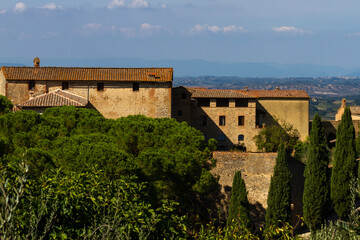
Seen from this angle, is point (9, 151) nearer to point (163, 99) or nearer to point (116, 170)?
point (116, 170)

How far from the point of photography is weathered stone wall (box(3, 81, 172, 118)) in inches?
1540

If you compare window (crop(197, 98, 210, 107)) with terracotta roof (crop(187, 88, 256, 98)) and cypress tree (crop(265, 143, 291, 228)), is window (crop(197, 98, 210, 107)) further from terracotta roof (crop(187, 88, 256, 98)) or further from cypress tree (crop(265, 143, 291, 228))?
cypress tree (crop(265, 143, 291, 228))

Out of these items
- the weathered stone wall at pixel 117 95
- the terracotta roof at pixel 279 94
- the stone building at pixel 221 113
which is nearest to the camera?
the weathered stone wall at pixel 117 95

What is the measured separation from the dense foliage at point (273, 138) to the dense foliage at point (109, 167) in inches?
552

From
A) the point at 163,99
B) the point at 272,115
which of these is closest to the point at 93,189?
the point at 163,99

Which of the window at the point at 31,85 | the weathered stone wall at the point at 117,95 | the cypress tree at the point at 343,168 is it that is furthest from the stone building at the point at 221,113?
the cypress tree at the point at 343,168

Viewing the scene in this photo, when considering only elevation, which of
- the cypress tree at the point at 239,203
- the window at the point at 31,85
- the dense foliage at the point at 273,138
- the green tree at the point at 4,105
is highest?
the window at the point at 31,85

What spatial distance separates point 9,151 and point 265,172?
11336mm

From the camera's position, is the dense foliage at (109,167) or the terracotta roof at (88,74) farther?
the terracotta roof at (88,74)

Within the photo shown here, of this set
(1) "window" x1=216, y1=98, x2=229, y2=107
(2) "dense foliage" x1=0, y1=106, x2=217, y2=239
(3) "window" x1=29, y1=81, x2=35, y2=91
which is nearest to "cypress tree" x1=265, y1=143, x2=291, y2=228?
(2) "dense foliage" x1=0, y1=106, x2=217, y2=239

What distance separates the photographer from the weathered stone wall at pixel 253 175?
92.4 feet

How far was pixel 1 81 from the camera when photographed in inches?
1601

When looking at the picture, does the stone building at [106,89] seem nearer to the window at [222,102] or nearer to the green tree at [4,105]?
the green tree at [4,105]

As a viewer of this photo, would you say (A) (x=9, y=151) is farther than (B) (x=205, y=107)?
No
